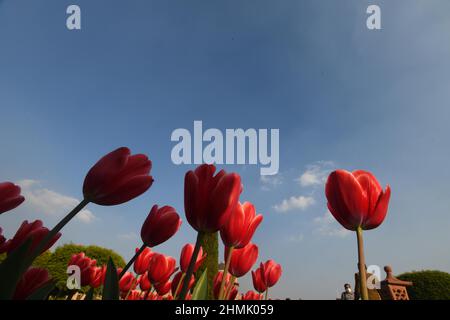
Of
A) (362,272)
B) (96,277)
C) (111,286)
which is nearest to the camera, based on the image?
(362,272)

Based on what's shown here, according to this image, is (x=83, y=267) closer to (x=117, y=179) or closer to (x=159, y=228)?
(x=159, y=228)

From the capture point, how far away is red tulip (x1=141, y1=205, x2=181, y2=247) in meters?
1.90

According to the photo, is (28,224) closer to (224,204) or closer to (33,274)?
(33,274)

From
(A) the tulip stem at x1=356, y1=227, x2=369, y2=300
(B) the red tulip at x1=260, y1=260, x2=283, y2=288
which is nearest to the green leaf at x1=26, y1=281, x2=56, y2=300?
(A) the tulip stem at x1=356, y1=227, x2=369, y2=300

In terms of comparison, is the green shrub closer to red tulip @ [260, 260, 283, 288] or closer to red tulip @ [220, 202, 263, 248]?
red tulip @ [260, 260, 283, 288]

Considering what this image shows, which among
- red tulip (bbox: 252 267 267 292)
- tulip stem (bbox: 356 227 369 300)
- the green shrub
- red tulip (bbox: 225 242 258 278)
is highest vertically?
tulip stem (bbox: 356 227 369 300)

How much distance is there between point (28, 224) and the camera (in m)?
1.65

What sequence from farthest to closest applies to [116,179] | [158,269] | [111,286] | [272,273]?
[272,273] < [158,269] < [116,179] < [111,286]

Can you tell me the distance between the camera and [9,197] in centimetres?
157

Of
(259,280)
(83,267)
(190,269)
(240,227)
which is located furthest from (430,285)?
(190,269)

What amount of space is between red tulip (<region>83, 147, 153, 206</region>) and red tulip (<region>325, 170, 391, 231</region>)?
911 millimetres

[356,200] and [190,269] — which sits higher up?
[356,200]
